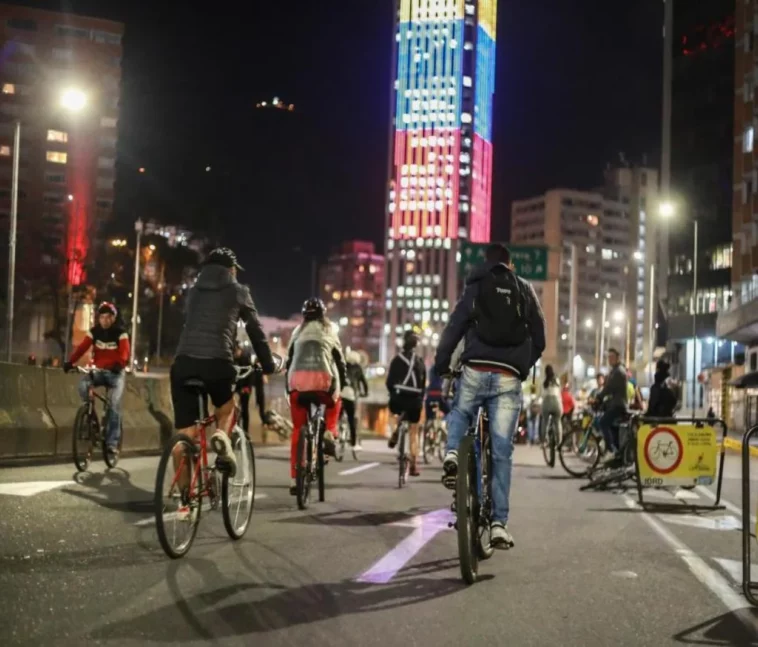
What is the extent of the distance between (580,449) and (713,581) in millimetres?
11060

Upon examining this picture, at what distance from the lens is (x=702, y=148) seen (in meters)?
87.2

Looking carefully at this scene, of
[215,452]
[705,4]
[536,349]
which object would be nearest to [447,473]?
[536,349]

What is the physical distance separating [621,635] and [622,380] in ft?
37.7

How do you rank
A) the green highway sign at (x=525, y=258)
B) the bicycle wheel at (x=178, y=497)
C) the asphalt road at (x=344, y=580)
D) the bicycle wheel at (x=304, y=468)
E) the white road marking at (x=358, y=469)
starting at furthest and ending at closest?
the green highway sign at (x=525, y=258) < the white road marking at (x=358, y=469) < the bicycle wheel at (x=304, y=468) < the bicycle wheel at (x=178, y=497) < the asphalt road at (x=344, y=580)

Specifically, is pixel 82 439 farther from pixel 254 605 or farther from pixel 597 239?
pixel 597 239

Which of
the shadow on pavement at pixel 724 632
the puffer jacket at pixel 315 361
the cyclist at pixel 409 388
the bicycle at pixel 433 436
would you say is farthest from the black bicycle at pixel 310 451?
the bicycle at pixel 433 436

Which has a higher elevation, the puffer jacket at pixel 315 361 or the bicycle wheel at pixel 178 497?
the puffer jacket at pixel 315 361

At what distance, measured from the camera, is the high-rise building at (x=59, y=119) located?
405ft

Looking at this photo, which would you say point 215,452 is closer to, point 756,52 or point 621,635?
point 621,635

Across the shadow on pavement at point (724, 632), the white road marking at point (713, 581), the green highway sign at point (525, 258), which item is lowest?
the white road marking at point (713, 581)

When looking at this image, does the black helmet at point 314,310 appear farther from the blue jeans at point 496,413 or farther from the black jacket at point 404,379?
the black jacket at point 404,379

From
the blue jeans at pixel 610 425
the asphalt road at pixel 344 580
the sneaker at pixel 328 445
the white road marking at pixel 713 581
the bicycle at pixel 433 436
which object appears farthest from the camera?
the bicycle at pixel 433 436

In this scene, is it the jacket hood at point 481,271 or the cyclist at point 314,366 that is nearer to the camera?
the jacket hood at point 481,271

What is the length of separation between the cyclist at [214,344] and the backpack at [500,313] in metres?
1.52
